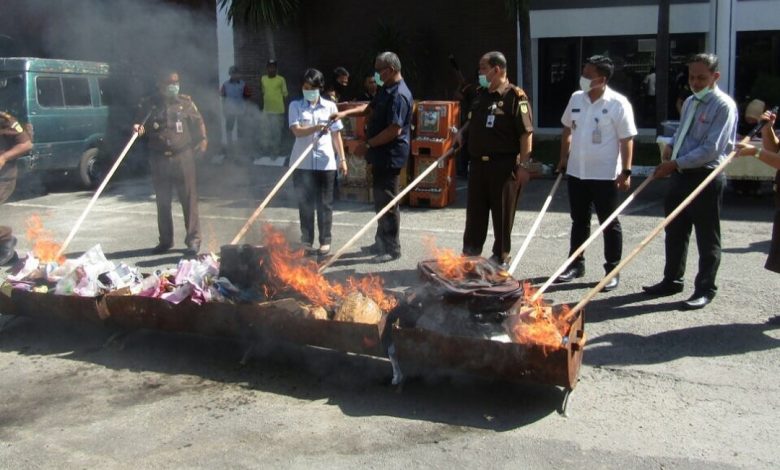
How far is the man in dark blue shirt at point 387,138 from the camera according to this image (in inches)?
276

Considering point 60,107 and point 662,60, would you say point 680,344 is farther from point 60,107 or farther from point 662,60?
point 60,107

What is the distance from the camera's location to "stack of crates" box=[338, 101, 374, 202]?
1063 centimetres

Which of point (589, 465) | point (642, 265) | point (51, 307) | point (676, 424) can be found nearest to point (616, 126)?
point (642, 265)

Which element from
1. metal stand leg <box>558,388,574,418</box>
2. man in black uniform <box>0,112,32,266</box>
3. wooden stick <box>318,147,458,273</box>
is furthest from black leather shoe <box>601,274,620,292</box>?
man in black uniform <box>0,112,32,266</box>

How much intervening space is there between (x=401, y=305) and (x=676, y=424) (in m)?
1.67

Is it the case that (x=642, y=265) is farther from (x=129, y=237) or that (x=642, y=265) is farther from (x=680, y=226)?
(x=129, y=237)

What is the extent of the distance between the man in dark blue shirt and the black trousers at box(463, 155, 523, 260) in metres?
0.91

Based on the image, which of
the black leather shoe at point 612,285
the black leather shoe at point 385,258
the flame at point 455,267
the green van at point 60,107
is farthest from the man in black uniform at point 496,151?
the green van at point 60,107

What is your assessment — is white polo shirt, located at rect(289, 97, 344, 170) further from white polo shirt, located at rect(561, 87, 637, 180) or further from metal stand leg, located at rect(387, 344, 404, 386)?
metal stand leg, located at rect(387, 344, 404, 386)

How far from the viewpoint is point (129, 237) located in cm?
891

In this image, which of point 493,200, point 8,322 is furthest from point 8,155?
point 493,200

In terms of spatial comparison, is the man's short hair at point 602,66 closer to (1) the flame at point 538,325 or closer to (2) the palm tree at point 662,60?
(1) the flame at point 538,325

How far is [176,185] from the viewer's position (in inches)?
312

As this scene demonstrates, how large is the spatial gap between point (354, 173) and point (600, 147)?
5.21 meters
